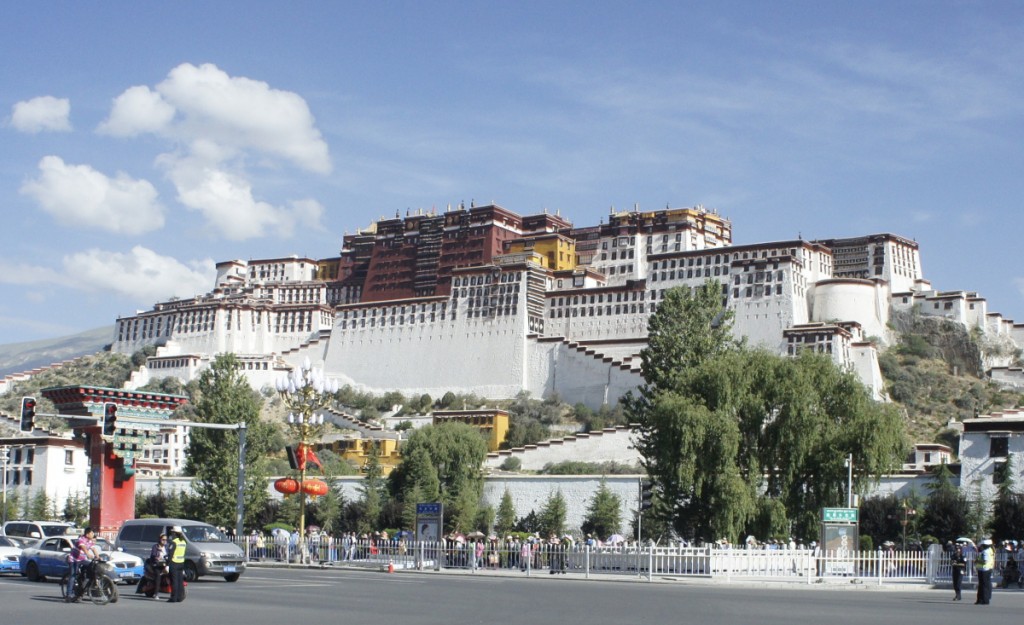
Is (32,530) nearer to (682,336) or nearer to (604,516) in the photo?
(682,336)

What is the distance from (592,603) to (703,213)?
341 ft

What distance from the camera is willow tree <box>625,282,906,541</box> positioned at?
37438mm

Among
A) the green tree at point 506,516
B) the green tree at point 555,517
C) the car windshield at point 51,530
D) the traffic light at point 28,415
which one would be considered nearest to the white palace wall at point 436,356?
the green tree at point 506,516

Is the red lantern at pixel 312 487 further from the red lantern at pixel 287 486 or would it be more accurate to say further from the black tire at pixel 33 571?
the black tire at pixel 33 571

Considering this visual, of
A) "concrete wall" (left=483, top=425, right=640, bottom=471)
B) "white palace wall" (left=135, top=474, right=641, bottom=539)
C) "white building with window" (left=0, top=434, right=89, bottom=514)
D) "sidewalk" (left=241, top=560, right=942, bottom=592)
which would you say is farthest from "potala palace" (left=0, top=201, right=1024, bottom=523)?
"sidewalk" (left=241, top=560, right=942, bottom=592)

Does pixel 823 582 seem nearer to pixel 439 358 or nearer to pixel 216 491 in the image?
pixel 216 491

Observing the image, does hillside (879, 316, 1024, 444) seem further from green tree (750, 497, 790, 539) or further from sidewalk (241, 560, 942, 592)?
sidewalk (241, 560, 942, 592)

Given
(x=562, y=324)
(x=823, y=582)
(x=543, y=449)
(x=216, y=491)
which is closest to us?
(x=823, y=582)

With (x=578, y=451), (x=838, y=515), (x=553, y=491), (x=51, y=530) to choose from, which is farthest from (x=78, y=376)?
(x=838, y=515)

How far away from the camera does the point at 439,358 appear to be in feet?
367

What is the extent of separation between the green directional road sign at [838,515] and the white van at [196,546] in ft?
46.1

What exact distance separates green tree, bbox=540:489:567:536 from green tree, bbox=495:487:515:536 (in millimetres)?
2003

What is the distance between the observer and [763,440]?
38.5 m

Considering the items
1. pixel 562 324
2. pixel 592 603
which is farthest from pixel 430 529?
pixel 562 324
